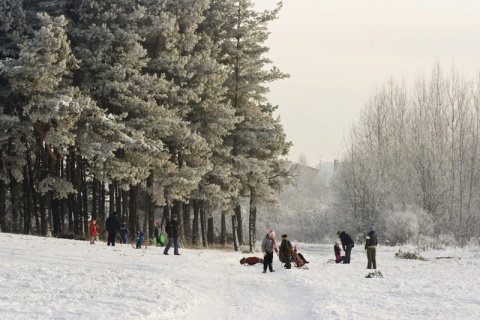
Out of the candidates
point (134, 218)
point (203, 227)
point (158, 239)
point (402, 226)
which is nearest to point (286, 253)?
point (158, 239)

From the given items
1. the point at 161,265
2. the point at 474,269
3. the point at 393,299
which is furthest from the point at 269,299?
the point at 474,269

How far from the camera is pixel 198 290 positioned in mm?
15859

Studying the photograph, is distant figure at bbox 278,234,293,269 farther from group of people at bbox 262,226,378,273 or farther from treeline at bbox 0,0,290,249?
treeline at bbox 0,0,290,249

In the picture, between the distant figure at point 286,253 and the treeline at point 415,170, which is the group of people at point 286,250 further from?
the treeline at point 415,170

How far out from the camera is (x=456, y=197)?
53625 millimetres

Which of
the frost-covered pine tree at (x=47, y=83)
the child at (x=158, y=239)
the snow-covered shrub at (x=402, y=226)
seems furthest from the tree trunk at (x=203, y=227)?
the snow-covered shrub at (x=402, y=226)

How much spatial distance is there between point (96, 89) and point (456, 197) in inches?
1439

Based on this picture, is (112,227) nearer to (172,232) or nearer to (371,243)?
(172,232)

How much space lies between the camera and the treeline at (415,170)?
51375mm

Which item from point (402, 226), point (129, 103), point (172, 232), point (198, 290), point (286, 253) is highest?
point (129, 103)

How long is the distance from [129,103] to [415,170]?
3534 cm

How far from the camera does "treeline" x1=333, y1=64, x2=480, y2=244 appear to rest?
169 ft

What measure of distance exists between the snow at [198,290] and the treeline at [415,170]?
97.6 feet

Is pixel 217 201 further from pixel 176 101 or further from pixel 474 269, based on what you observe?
pixel 474 269
